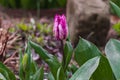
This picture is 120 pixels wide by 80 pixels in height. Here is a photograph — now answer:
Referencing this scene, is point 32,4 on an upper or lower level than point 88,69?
lower

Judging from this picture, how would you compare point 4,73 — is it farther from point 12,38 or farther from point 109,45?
point 12,38

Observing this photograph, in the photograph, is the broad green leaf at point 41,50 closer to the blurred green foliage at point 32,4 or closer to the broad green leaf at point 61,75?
the broad green leaf at point 61,75

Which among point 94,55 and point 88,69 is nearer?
point 88,69

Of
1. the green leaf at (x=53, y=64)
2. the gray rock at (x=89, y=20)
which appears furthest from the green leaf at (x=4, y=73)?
the gray rock at (x=89, y=20)

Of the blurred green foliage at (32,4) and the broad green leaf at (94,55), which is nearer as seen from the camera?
the broad green leaf at (94,55)

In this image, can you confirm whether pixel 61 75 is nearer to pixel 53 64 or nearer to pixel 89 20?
pixel 53 64

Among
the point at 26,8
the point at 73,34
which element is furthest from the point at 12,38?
the point at 26,8

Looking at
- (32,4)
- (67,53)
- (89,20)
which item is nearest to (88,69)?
(67,53)
